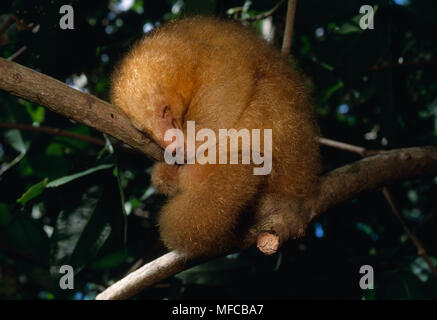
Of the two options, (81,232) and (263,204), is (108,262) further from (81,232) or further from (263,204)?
(263,204)

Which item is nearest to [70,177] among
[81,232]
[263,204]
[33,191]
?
[33,191]

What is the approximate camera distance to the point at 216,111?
1692 mm

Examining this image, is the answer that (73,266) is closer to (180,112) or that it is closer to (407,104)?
(180,112)

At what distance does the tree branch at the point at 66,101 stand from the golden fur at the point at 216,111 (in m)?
0.14

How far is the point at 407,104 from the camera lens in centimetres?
268

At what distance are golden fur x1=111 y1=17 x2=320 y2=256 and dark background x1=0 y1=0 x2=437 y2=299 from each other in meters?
0.46

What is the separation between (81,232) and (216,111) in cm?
105

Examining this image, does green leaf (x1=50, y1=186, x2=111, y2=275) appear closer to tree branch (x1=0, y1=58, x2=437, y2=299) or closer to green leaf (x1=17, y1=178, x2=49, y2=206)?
green leaf (x1=17, y1=178, x2=49, y2=206)

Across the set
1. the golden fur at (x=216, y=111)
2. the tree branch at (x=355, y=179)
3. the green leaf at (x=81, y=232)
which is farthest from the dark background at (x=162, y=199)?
the golden fur at (x=216, y=111)

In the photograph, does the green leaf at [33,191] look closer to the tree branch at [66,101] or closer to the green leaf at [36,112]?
the tree branch at [66,101]

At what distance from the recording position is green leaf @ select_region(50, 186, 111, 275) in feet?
6.61

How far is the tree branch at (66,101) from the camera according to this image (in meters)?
1.37

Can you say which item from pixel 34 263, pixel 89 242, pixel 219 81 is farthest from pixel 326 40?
pixel 34 263

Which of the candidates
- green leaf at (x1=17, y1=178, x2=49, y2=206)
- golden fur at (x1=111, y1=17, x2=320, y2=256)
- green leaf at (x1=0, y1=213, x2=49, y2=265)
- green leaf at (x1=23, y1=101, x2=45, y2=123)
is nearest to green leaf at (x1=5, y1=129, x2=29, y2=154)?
green leaf at (x1=23, y1=101, x2=45, y2=123)
